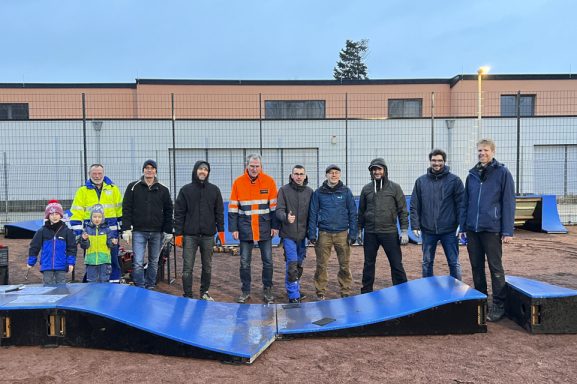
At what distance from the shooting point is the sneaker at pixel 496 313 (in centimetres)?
466

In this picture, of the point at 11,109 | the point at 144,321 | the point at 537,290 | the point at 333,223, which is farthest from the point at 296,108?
the point at 144,321

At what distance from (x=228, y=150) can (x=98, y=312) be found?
11.1 metres

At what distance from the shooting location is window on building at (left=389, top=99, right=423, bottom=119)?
2084 cm

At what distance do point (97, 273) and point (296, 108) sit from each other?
16054mm

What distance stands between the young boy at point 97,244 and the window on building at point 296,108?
1539cm

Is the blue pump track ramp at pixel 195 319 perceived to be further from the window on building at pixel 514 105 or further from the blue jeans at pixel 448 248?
the window on building at pixel 514 105

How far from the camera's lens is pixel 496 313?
469cm

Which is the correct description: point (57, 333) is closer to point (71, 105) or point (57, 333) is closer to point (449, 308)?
point (449, 308)

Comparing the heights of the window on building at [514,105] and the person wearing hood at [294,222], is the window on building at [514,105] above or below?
above

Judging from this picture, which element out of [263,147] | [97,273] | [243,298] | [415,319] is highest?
[263,147]

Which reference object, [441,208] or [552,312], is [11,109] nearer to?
[441,208]

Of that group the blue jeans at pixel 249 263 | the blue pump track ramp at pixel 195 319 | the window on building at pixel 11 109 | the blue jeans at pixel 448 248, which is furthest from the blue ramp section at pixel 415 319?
the window on building at pixel 11 109

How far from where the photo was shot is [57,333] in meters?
3.97

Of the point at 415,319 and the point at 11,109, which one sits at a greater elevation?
the point at 11,109
